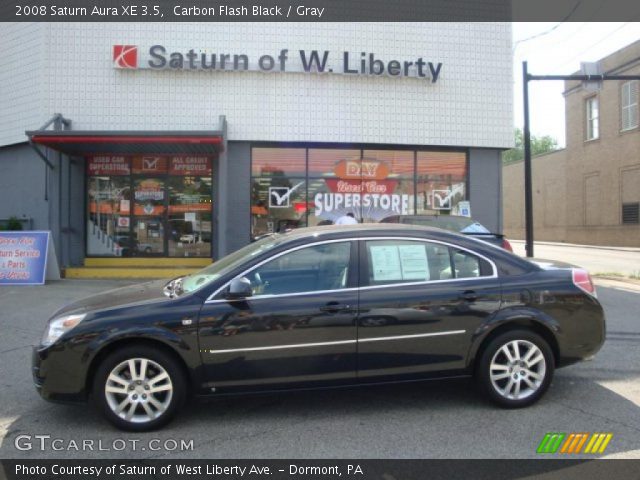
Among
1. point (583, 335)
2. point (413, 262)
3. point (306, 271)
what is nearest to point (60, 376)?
point (306, 271)

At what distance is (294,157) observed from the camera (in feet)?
44.5

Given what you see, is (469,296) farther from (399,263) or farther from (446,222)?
(446,222)

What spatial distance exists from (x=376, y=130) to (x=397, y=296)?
982 cm

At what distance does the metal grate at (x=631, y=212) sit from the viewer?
31.0m

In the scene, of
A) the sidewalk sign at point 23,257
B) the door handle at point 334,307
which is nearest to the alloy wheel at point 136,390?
the door handle at point 334,307

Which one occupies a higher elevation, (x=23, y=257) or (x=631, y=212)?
(x=631, y=212)

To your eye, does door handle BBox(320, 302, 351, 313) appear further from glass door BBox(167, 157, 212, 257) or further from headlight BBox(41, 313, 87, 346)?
glass door BBox(167, 157, 212, 257)

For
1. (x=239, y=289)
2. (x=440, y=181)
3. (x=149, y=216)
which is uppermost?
(x=440, y=181)

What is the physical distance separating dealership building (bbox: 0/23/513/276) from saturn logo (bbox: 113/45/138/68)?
0.04 meters

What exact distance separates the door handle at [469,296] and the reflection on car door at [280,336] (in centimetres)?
93

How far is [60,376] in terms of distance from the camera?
13.1 feet

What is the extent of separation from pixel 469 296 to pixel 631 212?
106 ft

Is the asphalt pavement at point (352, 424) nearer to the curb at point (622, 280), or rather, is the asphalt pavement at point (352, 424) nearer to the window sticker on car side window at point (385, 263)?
the window sticker on car side window at point (385, 263)

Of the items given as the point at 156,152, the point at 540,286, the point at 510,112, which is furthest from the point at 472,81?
the point at 540,286
